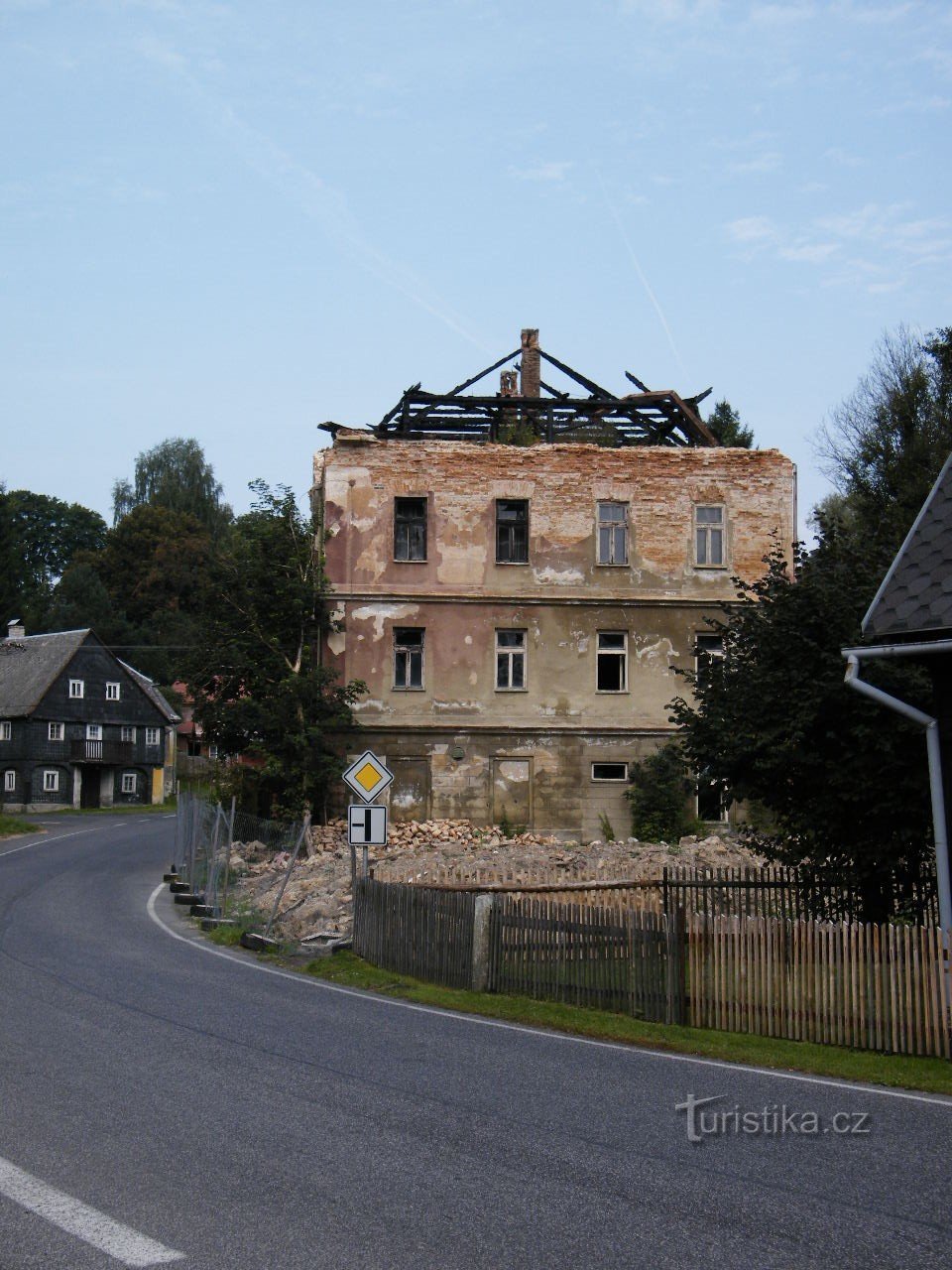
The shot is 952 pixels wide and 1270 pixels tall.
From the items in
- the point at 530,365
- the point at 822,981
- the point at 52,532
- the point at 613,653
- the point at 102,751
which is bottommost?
the point at 822,981

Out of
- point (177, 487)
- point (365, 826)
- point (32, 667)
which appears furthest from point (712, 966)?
point (177, 487)

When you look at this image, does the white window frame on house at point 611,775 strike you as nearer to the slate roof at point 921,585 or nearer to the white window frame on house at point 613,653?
the white window frame on house at point 613,653

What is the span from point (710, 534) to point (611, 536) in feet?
9.33

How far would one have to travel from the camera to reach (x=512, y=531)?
130 feet

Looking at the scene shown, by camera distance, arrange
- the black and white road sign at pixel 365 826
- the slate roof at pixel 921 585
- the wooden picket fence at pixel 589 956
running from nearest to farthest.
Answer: the slate roof at pixel 921 585 < the wooden picket fence at pixel 589 956 < the black and white road sign at pixel 365 826

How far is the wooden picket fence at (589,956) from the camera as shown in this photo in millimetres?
14855

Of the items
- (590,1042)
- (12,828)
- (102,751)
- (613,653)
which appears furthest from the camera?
(102,751)

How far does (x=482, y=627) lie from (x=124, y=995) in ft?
79.5

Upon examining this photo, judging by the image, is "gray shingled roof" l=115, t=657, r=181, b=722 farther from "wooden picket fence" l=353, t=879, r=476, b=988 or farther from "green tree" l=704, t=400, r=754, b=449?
"wooden picket fence" l=353, t=879, r=476, b=988

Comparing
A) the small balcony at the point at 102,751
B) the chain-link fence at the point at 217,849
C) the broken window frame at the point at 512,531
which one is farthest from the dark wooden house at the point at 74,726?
the chain-link fence at the point at 217,849

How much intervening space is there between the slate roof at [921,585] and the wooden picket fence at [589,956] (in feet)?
12.4

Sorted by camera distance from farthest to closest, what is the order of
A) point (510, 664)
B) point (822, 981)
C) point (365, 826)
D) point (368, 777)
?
point (510, 664) → point (368, 777) → point (365, 826) → point (822, 981)

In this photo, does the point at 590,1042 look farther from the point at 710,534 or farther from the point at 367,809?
the point at 710,534

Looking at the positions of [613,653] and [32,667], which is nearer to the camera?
[613,653]
